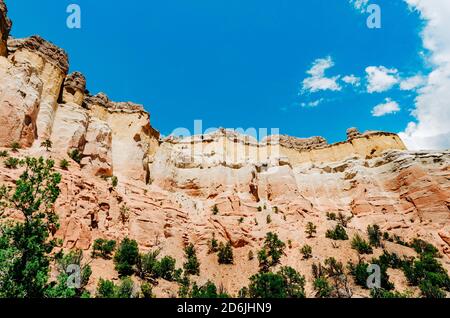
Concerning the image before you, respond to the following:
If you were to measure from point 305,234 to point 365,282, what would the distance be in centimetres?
722

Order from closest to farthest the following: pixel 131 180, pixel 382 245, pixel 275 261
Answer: pixel 275 261
pixel 382 245
pixel 131 180

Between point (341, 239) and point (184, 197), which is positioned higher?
point (184, 197)

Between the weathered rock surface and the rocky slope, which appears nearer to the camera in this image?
the rocky slope

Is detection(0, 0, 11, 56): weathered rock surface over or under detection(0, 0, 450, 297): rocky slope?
over

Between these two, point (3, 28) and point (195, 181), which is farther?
point (195, 181)

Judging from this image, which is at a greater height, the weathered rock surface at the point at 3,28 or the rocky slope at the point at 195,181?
the weathered rock surface at the point at 3,28

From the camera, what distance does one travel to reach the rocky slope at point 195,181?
2111 cm

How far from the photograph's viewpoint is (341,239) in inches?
965

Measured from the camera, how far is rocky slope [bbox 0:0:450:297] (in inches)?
831

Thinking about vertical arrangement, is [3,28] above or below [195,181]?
above

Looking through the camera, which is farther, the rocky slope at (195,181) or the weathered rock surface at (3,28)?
the weathered rock surface at (3,28)

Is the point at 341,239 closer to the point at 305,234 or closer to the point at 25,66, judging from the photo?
the point at 305,234

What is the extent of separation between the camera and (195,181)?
32594 mm

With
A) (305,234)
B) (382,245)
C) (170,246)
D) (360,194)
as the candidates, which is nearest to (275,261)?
(305,234)
